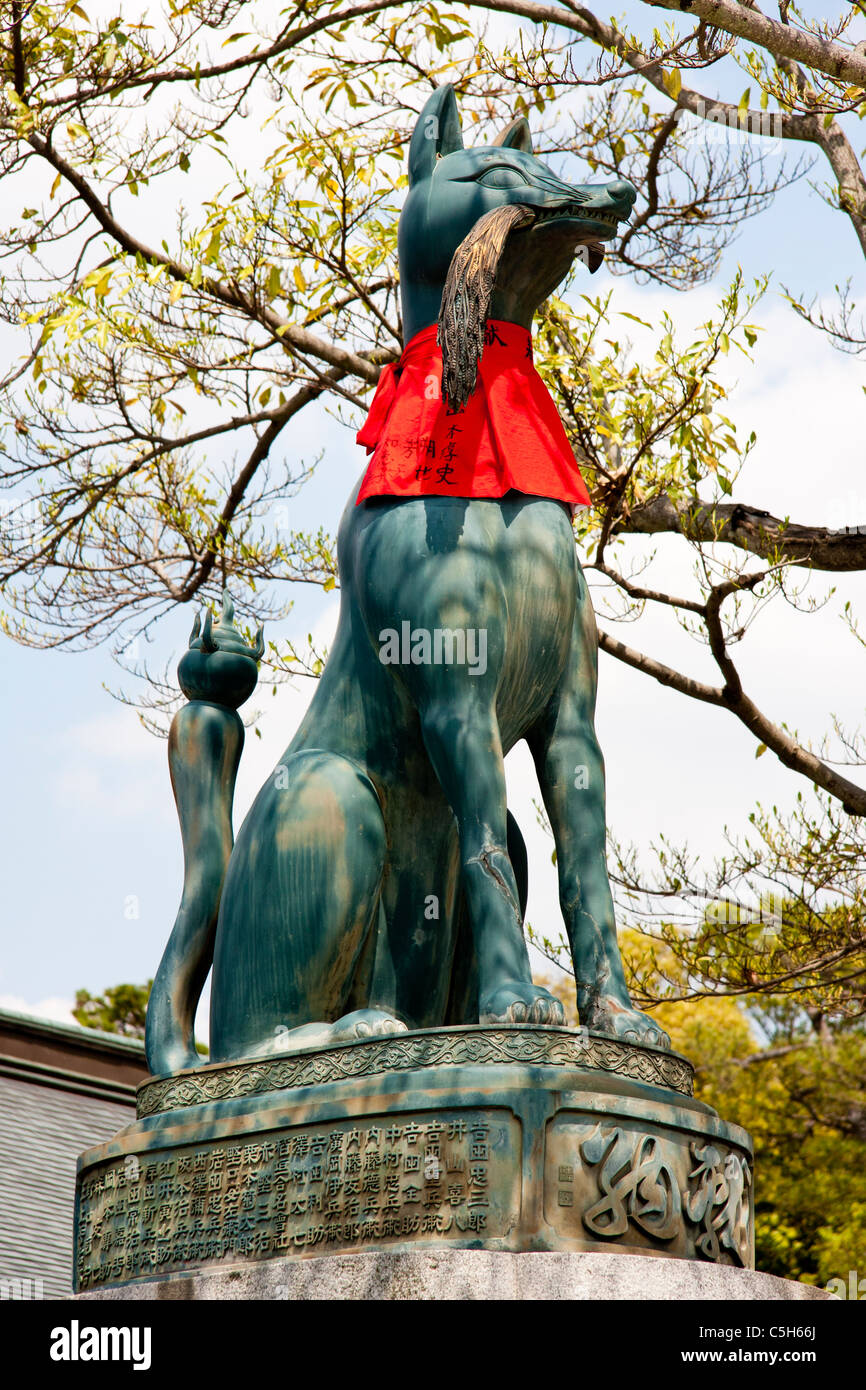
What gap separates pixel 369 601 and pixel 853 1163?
15780 millimetres

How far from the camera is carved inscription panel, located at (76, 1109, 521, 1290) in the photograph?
314 centimetres

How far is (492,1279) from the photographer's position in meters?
2.99

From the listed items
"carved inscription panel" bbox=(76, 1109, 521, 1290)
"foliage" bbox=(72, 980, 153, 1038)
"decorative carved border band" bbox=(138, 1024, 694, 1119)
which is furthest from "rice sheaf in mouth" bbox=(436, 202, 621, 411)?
"foliage" bbox=(72, 980, 153, 1038)

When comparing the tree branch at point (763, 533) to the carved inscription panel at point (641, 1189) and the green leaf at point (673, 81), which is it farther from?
the carved inscription panel at point (641, 1189)

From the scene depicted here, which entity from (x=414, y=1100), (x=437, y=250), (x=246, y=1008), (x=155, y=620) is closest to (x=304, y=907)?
(x=246, y=1008)

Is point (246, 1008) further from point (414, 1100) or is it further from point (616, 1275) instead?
point (616, 1275)

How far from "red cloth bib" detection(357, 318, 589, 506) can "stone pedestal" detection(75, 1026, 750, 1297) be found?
1.31 metres

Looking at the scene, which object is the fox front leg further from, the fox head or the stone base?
the fox head

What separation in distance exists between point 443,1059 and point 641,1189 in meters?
0.46

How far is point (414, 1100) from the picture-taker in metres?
3.22

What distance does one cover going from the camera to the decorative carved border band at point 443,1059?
10.6 ft

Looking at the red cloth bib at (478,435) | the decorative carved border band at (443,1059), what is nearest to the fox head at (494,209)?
the red cloth bib at (478,435)

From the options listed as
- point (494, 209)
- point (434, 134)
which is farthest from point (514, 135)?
point (494, 209)

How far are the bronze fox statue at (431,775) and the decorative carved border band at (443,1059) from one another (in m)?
0.09
